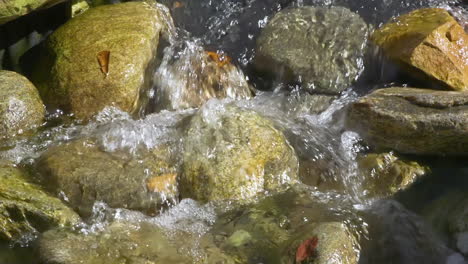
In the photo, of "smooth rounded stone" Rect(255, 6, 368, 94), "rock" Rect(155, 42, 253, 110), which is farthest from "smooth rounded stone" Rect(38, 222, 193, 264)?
"smooth rounded stone" Rect(255, 6, 368, 94)

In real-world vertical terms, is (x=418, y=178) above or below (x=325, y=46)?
below

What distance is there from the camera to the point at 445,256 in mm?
4148

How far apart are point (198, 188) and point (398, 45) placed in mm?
2572

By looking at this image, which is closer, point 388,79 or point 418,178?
point 418,178

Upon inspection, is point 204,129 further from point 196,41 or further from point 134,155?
point 196,41

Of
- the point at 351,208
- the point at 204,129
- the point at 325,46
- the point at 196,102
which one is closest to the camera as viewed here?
the point at 351,208

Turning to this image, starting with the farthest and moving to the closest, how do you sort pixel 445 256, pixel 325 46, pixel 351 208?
pixel 325 46, pixel 351 208, pixel 445 256

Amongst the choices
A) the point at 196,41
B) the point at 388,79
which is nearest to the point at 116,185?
the point at 196,41

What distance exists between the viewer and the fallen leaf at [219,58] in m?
6.06

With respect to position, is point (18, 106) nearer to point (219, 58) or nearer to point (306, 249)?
point (219, 58)

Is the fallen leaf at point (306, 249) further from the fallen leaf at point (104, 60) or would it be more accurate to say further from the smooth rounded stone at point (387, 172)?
the fallen leaf at point (104, 60)

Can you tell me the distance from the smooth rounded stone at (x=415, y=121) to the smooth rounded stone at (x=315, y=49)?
76 cm

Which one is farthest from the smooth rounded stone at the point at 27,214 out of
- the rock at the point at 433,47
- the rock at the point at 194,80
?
the rock at the point at 433,47

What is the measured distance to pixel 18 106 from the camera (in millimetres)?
5109
